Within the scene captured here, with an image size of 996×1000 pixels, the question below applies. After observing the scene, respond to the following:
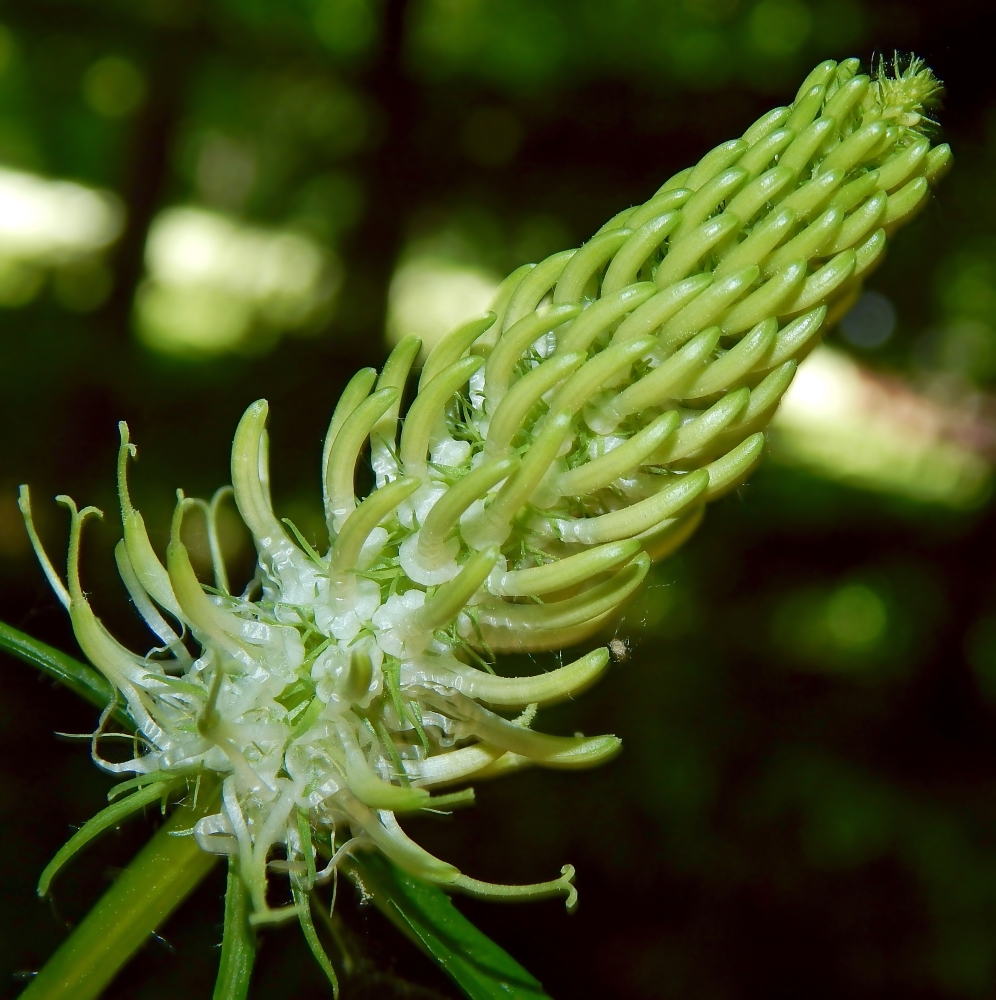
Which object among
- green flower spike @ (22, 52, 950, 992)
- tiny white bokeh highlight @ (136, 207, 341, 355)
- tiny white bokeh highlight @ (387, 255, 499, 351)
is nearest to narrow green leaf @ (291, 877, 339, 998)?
green flower spike @ (22, 52, 950, 992)

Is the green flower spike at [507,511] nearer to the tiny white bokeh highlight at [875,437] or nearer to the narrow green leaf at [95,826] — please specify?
the narrow green leaf at [95,826]

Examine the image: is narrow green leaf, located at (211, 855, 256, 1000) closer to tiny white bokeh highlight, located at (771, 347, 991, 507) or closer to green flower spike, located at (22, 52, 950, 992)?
green flower spike, located at (22, 52, 950, 992)

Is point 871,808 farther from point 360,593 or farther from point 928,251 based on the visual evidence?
point 360,593

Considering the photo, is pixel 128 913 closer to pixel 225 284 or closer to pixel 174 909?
pixel 174 909

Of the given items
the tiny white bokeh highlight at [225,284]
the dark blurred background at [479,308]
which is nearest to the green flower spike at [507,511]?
the dark blurred background at [479,308]

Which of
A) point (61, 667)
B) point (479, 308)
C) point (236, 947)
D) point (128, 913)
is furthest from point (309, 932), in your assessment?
point (479, 308)

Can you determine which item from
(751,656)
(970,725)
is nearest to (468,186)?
(751,656)
